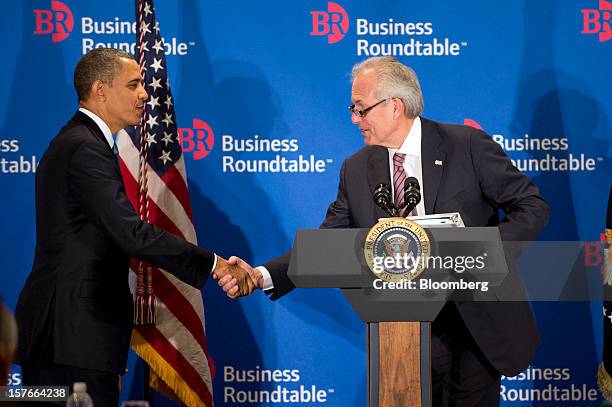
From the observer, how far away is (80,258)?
11.5ft

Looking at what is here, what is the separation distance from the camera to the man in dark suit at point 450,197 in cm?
353

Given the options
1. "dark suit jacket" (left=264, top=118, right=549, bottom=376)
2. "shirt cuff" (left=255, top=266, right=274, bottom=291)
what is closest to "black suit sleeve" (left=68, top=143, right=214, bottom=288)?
"shirt cuff" (left=255, top=266, right=274, bottom=291)

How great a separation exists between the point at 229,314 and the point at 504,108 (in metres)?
1.93

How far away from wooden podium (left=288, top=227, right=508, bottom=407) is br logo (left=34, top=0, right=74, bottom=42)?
8.97 ft

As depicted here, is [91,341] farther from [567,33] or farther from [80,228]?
[567,33]

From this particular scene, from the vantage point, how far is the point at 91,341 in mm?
3500

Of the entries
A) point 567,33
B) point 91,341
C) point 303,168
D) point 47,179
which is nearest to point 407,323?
point 91,341

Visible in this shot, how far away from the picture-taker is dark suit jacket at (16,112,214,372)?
3494mm

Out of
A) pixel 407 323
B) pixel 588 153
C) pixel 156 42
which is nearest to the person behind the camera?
pixel 407 323

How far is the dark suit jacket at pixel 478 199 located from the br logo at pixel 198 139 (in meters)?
1.20

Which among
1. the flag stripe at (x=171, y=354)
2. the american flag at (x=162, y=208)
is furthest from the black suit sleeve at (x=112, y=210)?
the flag stripe at (x=171, y=354)

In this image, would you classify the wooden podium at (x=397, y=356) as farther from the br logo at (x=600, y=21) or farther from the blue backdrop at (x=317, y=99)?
the br logo at (x=600, y=21)

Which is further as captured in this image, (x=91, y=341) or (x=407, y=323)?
(x=91, y=341)

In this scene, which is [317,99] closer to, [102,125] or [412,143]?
[412,143]
